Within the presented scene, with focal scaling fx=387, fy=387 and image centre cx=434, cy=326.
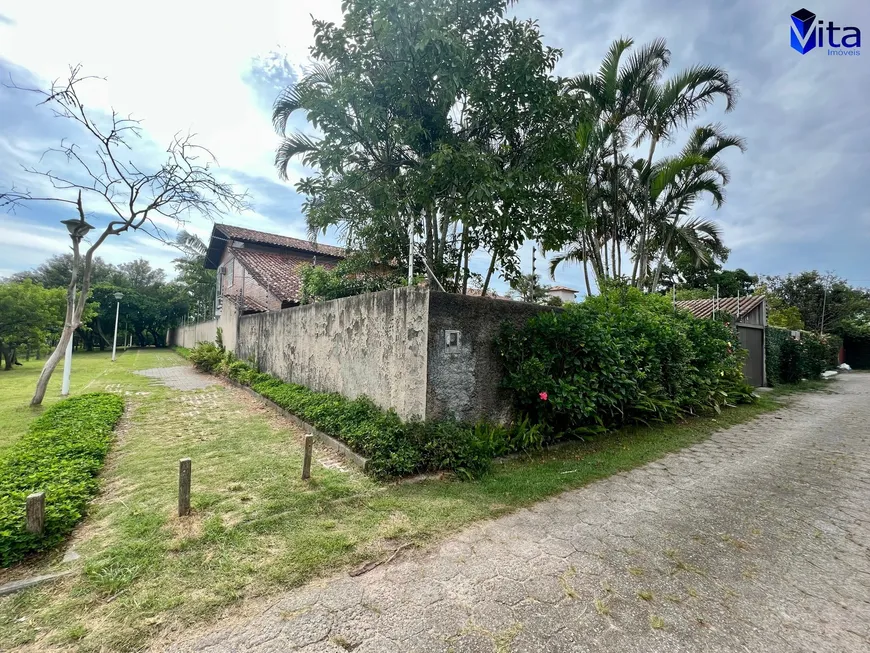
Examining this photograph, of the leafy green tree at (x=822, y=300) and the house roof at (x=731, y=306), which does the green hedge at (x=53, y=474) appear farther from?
the leafy green tree at (x=822, y=300)

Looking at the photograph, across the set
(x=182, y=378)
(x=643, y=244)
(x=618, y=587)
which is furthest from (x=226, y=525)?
(x=643, y=244)

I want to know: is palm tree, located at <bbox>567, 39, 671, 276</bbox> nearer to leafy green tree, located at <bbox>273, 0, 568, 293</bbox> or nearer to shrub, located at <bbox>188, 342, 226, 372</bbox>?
leafy green tree, located at <bbox>273, 0, 568, 293</bbox>

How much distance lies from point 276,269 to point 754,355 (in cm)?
1594

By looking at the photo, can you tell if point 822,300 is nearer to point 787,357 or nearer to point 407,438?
point 787,357

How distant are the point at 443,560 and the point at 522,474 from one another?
1.71 meters

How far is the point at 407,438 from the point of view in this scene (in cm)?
408

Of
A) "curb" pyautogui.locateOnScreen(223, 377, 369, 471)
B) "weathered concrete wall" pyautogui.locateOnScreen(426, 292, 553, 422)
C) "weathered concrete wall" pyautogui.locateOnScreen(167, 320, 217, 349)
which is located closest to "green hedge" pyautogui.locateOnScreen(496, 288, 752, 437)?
"weathered concrete wall" pyautogui.locateOnScreen(426, 292, 553, 422)

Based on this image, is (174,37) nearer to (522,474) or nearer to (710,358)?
(522,474)

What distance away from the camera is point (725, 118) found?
10312 mm

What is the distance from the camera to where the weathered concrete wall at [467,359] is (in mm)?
4348

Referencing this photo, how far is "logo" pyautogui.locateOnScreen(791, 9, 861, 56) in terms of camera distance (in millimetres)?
5965

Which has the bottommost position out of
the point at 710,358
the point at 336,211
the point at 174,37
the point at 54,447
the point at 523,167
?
the point at 54,447

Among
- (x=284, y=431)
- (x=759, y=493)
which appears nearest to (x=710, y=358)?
(x=759, y=493)

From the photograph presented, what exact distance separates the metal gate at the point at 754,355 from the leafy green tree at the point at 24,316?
2201 centimetres
